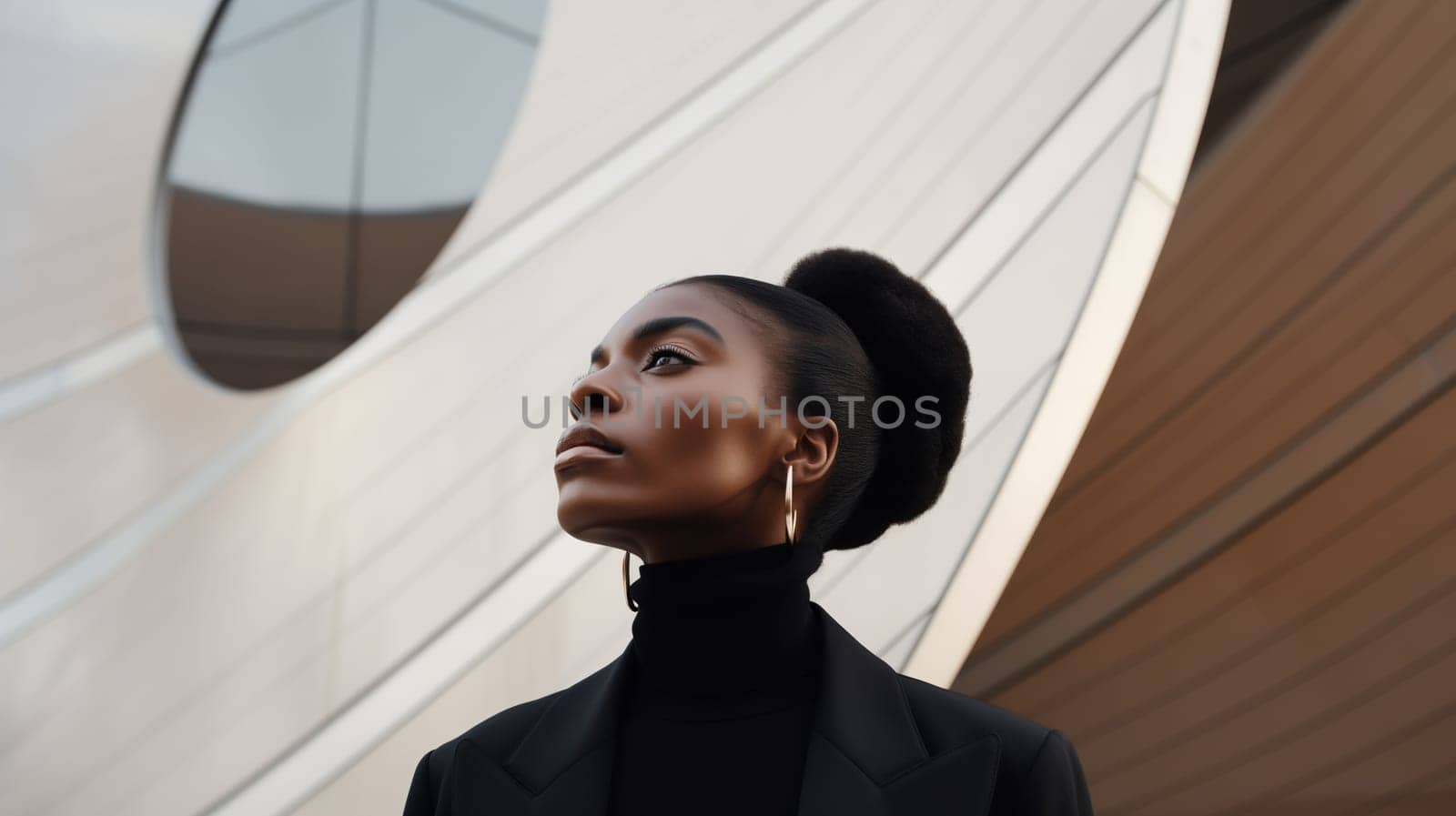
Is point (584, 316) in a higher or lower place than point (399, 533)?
higher

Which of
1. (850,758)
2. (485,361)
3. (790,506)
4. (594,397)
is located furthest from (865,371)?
(485,361)

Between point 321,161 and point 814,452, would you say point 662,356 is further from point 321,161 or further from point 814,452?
point 321,161

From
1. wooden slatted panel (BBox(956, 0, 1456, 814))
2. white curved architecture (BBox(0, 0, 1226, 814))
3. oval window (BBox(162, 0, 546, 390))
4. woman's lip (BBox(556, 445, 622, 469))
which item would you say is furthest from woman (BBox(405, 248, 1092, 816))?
wooden slatted panel (BBox(956, 0, 1456, 814))

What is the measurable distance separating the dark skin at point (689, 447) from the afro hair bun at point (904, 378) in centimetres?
14

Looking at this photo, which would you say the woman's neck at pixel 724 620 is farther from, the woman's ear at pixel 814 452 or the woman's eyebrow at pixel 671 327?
the woman's eyebrow at pixel 671 327

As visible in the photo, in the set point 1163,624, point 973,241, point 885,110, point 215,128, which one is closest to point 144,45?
point 215,128

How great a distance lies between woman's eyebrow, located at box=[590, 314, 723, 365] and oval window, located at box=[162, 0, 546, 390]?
2154 millimetres

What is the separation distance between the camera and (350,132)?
351cm

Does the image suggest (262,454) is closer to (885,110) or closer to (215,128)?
(215,128)

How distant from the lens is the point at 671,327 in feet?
4.32

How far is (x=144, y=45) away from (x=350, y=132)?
1.97ft

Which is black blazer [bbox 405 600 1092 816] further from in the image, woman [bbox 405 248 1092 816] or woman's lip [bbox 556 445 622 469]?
woman's lip [bbox 556 445 622 469]

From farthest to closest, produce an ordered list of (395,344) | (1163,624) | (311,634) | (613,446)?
(1163,624)
(395,344)
(311,634)
(613,446)

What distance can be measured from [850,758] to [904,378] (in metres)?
0.49
